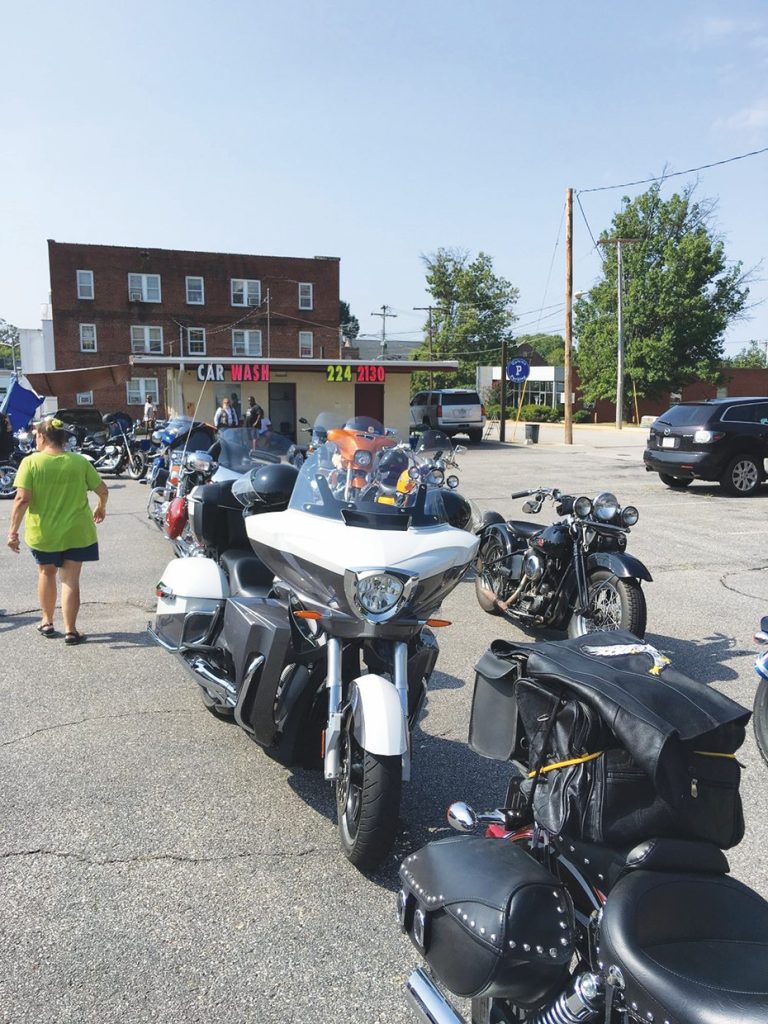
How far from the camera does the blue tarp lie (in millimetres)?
17469

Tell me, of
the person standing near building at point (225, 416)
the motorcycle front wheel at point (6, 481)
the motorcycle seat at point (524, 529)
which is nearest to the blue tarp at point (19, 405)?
the motorcycle front wheel at point (6, 481)

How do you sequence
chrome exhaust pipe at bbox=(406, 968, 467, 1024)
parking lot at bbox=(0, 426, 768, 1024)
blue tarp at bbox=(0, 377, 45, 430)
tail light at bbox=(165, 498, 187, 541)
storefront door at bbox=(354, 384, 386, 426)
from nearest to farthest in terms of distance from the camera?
chrome exhaust pipe at bbox=(406, 968, 467, 1024) → parking lot at bbox=(0, 426, 768, 1024) → tail light at bbox=(165, 498, 187, 541) → blue tarp at bbox=(0, 377, 45, 430) → storefront door at bbox=(354, 384, 386, 426)

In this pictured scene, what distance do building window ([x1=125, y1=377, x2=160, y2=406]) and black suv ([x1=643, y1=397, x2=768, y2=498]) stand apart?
36111 millimetres

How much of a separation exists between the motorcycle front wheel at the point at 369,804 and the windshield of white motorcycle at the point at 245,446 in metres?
4.49

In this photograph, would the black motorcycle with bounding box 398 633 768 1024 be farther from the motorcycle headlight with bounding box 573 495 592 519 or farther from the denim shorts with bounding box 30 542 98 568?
the denim shorts with bounding box 30 542 98 568

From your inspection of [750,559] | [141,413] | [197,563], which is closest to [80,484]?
[197,563]

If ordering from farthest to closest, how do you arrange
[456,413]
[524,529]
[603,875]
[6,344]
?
1. [6,344]
2. [456,413]
3. [524,529]
4. [603,875]

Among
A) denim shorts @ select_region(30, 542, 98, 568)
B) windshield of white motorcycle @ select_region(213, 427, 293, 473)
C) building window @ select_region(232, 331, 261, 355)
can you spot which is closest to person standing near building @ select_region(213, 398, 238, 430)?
windshield of white motorcycle @ select_region(213, 427, 293, 473)

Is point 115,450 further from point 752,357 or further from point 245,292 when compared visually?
point 752,357

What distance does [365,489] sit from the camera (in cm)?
369

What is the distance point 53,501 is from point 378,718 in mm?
4057

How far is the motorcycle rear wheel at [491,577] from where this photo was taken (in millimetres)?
6828

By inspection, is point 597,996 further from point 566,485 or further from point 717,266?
point 717,266

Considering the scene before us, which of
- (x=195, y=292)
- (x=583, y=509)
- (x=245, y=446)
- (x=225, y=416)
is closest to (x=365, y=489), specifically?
(x=583, y=509)
